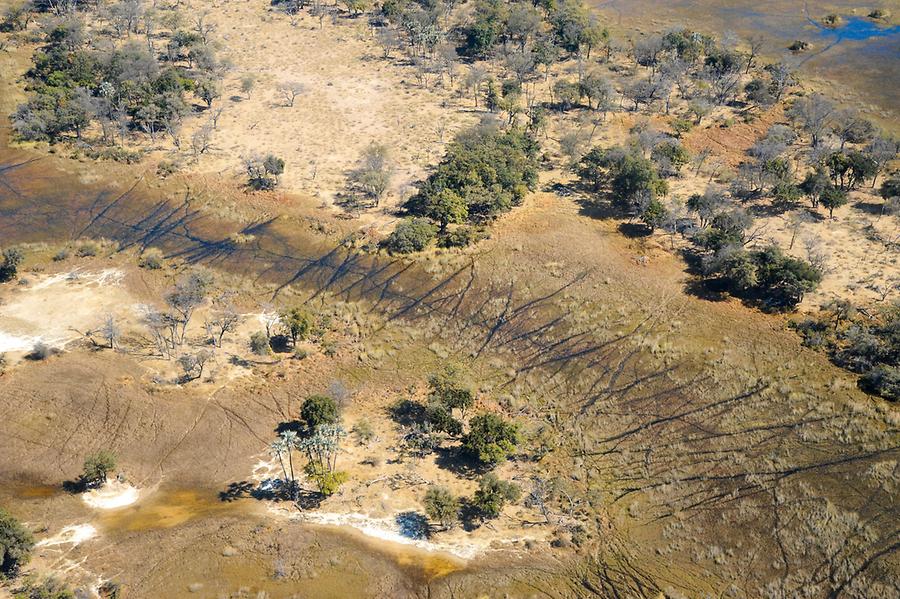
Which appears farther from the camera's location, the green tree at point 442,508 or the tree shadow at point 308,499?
the tree shadow at point 308,499

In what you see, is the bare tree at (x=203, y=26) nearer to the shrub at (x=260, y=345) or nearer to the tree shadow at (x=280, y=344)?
the tree shadow at (x=280, y=344)

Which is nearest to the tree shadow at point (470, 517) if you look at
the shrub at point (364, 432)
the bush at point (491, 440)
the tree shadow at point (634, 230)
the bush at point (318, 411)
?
the bush at point (491, 440)

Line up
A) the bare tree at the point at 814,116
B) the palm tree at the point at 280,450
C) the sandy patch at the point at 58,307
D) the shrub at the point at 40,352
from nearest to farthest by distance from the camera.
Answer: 1. the palm tree at the point at 280,450
2. the shrub at the point at 40,352
3. the sandy patch at the point at 58,307
4. the bare tree at the point at 814,116

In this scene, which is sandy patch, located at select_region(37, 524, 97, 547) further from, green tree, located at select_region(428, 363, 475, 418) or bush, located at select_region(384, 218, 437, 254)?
bush, located at select_region(384, 218, 437, 254)

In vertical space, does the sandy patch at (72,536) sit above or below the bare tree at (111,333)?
below

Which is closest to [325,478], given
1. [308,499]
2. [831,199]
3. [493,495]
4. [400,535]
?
[308,499]

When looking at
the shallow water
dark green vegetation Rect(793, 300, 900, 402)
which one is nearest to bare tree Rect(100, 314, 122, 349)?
dark green vegetation Rect(793, 300, 900, 402)

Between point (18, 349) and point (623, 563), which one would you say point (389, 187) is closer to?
point (18, 349)
